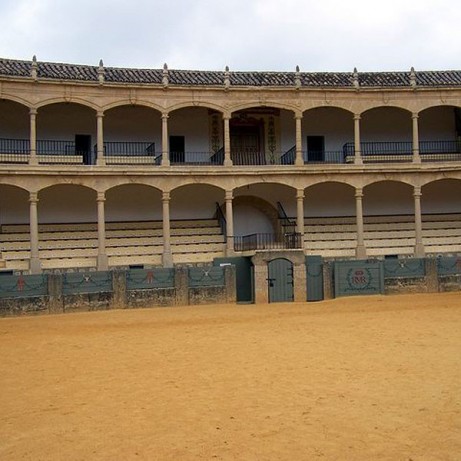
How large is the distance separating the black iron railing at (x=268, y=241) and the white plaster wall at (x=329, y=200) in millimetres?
2695

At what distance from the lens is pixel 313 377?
9133mm

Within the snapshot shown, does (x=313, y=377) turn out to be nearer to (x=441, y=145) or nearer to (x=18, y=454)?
(x=18, y=454)

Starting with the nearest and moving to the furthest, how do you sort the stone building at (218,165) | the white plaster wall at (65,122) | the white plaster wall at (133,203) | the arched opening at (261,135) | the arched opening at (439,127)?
the stone building at (218,165) < the white plaster wall at (65,122) < the white plaster wall at (133,203) < the arched opening at (261,135) < the arched opening at (439,127)

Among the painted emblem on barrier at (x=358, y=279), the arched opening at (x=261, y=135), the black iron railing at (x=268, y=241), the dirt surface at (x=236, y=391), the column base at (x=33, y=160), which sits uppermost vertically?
the arched opening at (x=261, y=135)

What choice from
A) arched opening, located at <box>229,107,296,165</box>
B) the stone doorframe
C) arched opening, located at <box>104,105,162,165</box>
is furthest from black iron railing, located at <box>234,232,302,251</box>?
arched opening, located at <box>104,105,162,165</box>

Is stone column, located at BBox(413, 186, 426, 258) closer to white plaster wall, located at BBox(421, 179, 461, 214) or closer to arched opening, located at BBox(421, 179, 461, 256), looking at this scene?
arched opening, located at BBox(421, 179, 461, 256)

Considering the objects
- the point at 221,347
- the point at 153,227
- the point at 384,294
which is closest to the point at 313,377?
the point at 221,347

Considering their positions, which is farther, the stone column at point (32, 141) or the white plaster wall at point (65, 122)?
the white plaster wall at point (65, 122)

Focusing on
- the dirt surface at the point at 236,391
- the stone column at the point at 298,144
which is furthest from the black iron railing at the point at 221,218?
the dirt surface at the point at 236,391

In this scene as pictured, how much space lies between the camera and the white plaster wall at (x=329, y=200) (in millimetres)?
30625

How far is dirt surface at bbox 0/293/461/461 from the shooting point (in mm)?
6180

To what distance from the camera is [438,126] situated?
105ft

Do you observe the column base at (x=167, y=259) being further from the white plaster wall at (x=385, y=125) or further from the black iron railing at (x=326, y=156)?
the white plaster wall at (x=385, y=125)

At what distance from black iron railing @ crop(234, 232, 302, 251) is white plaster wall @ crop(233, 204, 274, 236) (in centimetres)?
88
